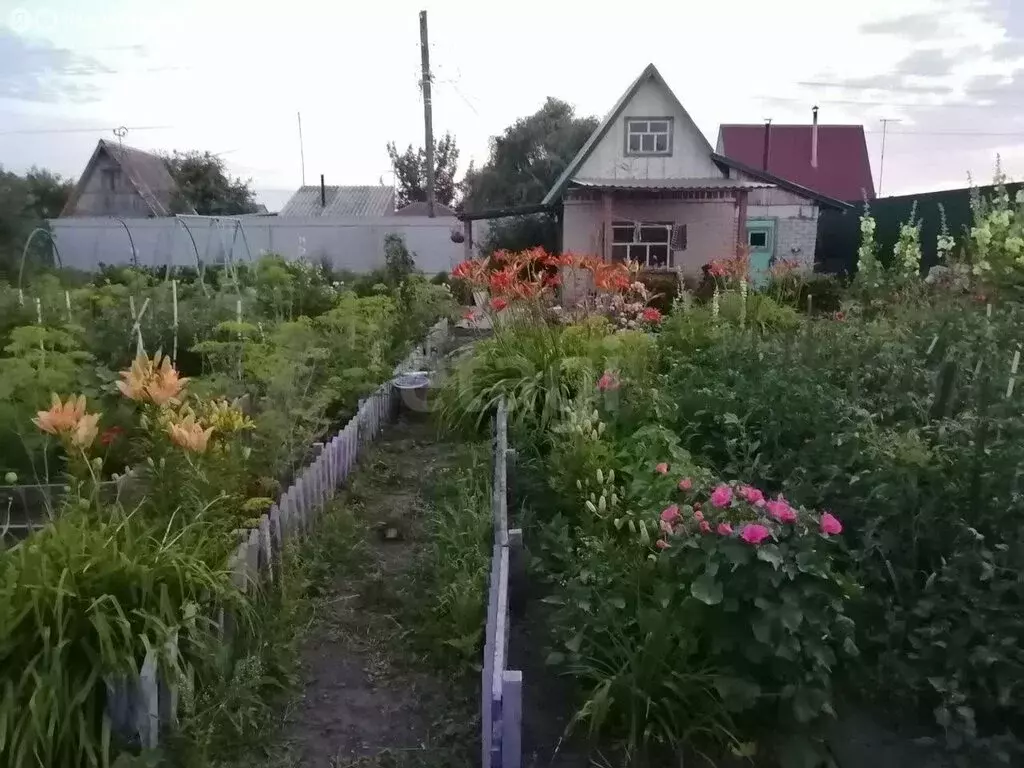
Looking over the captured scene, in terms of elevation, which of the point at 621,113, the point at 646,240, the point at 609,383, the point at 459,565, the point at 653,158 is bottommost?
the point at 459,565

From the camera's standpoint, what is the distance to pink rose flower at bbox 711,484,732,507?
2.22 m

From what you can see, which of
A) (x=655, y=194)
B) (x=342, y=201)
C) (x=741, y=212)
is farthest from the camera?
(x=342, y=201)

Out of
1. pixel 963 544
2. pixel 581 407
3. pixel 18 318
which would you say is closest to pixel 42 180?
pixel 18 318

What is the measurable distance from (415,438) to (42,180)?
102 ft

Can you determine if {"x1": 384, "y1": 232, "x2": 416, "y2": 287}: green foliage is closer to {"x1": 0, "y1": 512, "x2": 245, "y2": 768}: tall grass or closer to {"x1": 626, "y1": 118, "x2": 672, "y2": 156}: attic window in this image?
{"x1": 626, "y1": 118, "x2": 672, "y2": 156}: attic window

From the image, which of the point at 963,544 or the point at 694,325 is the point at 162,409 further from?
the point at 694,325

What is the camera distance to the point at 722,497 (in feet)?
7.30

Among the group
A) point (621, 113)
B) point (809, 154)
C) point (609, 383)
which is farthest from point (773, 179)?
point (609, 383)

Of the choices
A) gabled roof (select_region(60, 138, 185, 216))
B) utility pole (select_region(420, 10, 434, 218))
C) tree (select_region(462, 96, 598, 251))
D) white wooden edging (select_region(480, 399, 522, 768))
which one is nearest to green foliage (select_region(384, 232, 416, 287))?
utility pole (select_region(420, 10, 434, 218))

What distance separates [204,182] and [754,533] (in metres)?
32.1

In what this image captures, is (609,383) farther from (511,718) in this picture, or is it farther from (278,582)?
(511,718)

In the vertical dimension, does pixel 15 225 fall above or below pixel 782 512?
above

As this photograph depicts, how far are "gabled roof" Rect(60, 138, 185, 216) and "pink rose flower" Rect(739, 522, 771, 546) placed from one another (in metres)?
28.2

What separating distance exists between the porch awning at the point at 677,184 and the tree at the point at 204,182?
19.6 m
